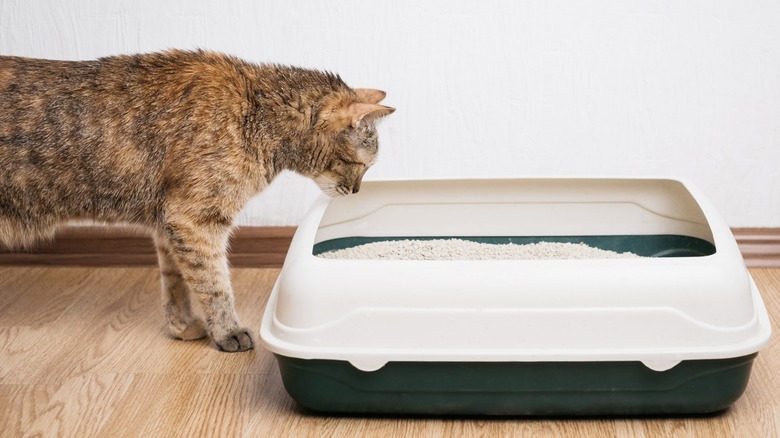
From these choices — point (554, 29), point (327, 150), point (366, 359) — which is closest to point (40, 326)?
point (327, 150)

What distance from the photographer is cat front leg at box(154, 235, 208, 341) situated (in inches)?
68.6

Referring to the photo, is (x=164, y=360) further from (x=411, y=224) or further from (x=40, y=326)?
(x=411, y=224)

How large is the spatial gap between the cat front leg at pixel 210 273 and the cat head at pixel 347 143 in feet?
0.76

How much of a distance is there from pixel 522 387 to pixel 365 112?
0.59 m

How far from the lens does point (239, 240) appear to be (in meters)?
2.23

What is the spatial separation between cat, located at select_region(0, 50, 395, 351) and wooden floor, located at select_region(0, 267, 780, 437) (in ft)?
0.51

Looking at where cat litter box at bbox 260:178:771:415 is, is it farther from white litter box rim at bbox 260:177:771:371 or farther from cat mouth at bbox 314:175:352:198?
cat mouth at bbox 314:175:352:198

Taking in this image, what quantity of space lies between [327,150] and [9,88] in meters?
0.61

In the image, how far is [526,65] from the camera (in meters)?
2.07

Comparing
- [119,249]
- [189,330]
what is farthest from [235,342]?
[119,249]

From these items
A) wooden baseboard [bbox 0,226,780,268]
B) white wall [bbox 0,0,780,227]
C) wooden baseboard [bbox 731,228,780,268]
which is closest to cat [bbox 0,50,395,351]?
white wall [bbox 0,0,780,227]

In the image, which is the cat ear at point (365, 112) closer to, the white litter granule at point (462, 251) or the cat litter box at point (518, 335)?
the white litter granule at point (462, 251)

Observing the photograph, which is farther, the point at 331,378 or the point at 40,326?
the point at 40,326

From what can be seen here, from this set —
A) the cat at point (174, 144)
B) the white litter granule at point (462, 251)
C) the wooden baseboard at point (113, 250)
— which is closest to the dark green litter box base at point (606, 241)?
the white litter granule at point (462, 251)
